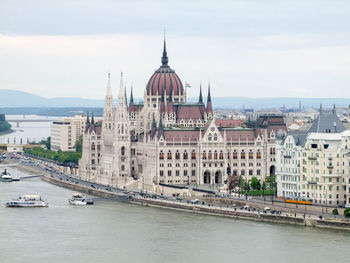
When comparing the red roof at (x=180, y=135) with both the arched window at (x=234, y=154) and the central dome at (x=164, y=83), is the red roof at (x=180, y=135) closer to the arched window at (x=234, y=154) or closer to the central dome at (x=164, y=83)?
the arched window at (x=234, y=154)

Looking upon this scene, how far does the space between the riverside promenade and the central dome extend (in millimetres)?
17725

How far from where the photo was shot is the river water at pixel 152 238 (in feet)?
312

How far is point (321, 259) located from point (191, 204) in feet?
116

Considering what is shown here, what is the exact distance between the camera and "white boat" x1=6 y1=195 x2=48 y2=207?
129m

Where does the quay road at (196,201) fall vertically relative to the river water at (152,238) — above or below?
above

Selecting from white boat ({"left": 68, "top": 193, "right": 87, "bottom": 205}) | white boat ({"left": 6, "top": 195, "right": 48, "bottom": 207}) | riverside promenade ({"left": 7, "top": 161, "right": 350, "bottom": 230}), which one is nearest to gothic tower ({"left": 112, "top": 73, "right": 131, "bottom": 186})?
riverside promenade ({"left": 7, "top": 161, "right": 350, "bottom": 230})

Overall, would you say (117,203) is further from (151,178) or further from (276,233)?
(276,233)

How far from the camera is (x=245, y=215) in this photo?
11762 cm

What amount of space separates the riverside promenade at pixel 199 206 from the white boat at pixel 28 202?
12.0m

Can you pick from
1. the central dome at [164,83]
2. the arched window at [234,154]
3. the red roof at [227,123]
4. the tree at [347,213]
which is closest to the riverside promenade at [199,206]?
the tree at [347,213]

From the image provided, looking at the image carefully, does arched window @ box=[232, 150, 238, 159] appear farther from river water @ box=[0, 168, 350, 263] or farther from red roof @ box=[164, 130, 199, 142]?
river water @ box=[0, 168, 350, 263]

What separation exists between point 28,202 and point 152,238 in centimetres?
2870

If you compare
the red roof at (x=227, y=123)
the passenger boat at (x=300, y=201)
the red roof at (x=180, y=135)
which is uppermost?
the red roof at (x=227, y=123)

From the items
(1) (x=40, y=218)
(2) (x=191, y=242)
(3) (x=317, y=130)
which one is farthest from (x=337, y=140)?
(1) (x=40, y=218)
